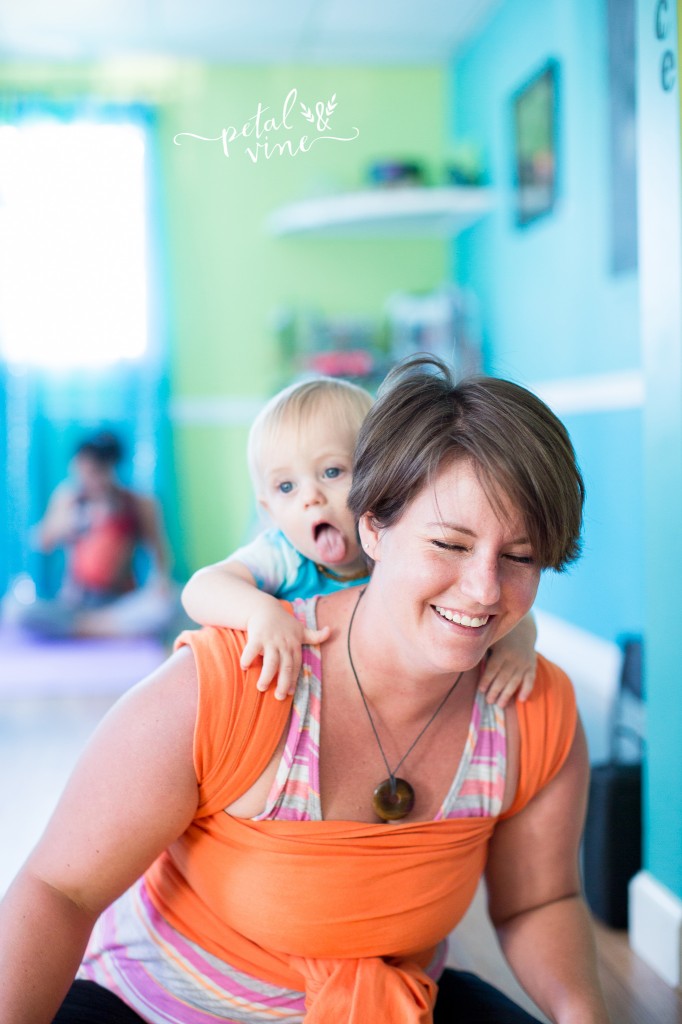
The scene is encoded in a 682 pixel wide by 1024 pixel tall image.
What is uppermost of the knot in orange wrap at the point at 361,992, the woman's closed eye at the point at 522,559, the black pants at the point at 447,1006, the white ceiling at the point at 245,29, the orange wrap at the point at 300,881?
the white ceiling at the point at 245,29

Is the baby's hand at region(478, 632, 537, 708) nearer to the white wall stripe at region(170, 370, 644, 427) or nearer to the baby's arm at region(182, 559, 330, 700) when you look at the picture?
the baby's arm at region(182, 559, 330, 700)

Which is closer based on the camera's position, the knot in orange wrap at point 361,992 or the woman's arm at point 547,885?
the knot in orange wrap at point 361,992

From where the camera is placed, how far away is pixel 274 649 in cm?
111

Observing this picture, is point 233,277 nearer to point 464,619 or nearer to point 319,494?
point 319,494

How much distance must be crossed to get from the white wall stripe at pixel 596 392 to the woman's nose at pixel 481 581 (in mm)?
2085

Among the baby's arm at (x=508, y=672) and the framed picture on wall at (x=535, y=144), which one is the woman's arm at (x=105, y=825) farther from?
the framed picture on wall at (x=535, y=144)

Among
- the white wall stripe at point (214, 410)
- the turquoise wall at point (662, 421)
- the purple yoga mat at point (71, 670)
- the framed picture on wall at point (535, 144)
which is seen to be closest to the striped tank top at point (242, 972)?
the turquoise wall at point (662, 421)

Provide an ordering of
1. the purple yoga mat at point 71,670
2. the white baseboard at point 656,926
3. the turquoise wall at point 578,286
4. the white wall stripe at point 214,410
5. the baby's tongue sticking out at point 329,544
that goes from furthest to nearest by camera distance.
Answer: the white wall stripe at point 214,410
the purple yoga mat at point 71,670
the turquoise wall at point 578,286
the white baseboard at point 656,926
the baby's tongue sticking out at point 329,544

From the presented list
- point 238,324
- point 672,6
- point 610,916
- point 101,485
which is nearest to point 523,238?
point 238,324

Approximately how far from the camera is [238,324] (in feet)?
18.3

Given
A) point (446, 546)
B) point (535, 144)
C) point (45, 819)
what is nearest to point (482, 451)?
point (446, 546)

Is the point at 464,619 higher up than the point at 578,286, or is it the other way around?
the point at 578,286

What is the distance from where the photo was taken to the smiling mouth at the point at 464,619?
1079mm

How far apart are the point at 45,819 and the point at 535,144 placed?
2944 mm
